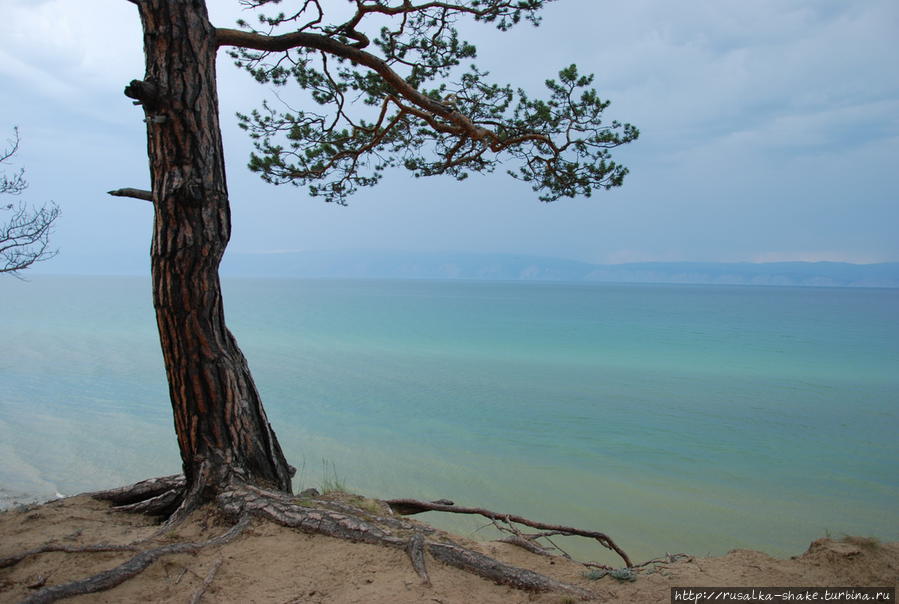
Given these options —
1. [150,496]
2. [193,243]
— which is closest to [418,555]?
[193,243]

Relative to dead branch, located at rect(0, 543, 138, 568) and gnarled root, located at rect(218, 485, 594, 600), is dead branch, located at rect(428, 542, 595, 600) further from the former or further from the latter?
dead branch, located at rect(0, 543, 138, 568)

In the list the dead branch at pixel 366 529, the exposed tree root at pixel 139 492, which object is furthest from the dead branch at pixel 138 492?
the dead branch at pixel 366 529

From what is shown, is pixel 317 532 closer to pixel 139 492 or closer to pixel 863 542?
pixel 139 492

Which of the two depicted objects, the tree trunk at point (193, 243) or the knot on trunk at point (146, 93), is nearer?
the knot on trunk at point (146, 93)

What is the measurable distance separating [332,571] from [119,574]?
94cm

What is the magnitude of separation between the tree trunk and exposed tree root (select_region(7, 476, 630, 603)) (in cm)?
23

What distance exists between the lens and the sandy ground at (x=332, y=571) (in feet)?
7.68

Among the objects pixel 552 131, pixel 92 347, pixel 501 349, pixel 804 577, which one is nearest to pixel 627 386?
pixel 501 349

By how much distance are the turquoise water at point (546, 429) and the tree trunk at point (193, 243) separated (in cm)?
314

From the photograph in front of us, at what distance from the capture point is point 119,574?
2391mm

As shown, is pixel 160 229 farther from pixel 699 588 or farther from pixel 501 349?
pixel 501 349

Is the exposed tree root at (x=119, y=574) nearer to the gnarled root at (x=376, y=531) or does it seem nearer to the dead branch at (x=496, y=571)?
the gnarled root at (x=376, y=531)

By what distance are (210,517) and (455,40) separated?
4.27m

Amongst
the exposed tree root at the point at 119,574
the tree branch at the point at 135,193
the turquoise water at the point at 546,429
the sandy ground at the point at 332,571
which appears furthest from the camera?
the turquoise water at the point at 546,429
